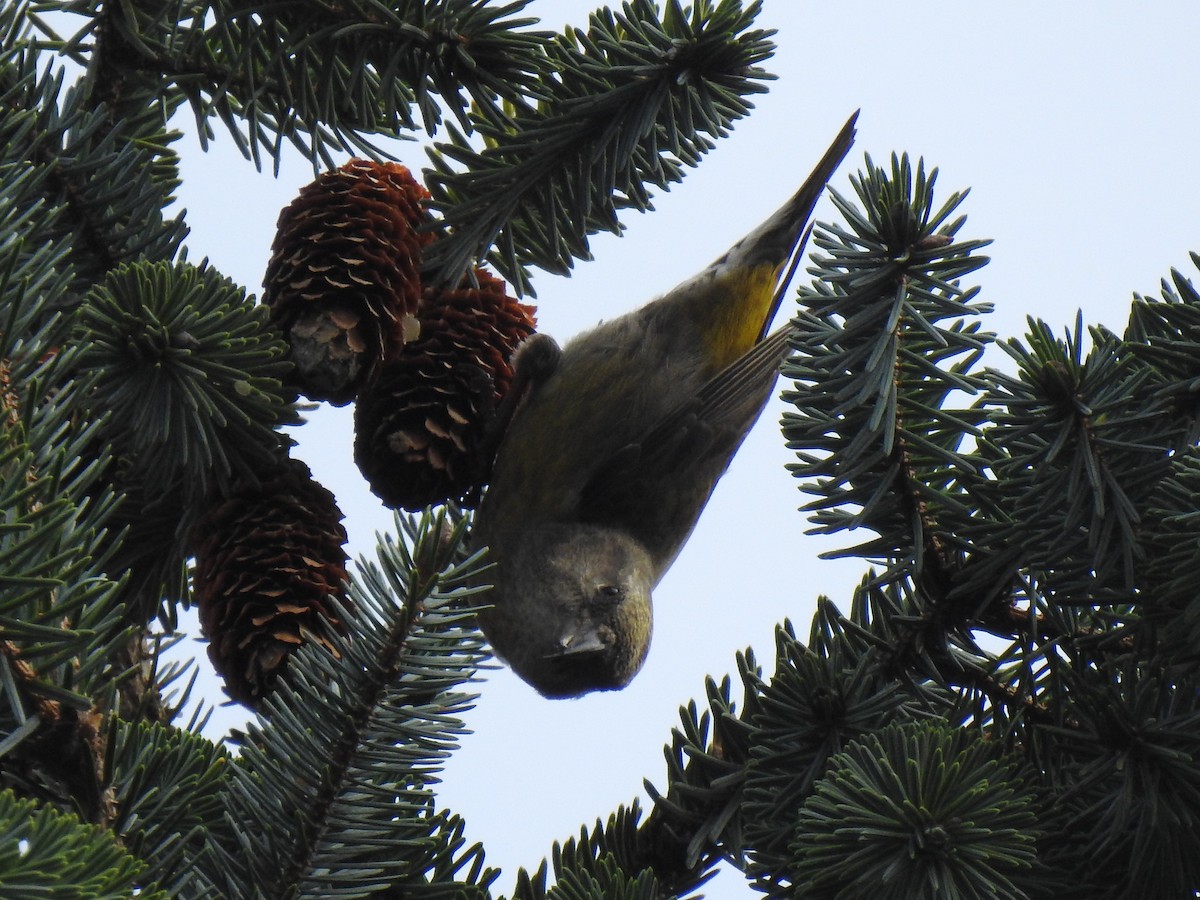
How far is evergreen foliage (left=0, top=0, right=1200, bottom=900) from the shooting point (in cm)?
119

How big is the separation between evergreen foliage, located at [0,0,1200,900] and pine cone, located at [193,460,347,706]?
0.17ft

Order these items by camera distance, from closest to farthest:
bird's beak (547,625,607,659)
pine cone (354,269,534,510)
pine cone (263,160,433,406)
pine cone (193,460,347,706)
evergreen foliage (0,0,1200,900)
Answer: evergreen foliage (0,0,1200,900) → pine cone (193,460,347,706) → pine cone (263,160,433,406) → pine cone (354,269,534,510) → bird's beak (547,625,607,659)

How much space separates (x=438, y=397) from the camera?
6.70 ft

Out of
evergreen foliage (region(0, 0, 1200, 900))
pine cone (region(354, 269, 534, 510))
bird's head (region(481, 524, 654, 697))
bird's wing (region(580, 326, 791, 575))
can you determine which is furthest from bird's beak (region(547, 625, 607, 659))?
evergreen foliage (region(0, 0, 1200, 900))

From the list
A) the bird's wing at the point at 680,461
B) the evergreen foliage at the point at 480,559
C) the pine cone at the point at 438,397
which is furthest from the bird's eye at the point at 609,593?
the evergreen foliage at the point at 480,559

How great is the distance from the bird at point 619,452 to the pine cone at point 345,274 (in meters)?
0.51

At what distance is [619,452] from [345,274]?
1.05 metres

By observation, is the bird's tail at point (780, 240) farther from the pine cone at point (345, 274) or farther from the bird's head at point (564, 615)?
the pine cone at point (345, 274)

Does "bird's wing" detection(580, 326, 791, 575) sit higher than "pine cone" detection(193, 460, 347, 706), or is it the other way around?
"bird's wing" detection(580, 326, 791, 575)

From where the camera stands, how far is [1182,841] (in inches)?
55.8

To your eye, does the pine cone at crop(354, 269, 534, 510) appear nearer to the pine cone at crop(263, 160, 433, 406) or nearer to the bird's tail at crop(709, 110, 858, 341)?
the pine cone at crop(263, 160, 433, 406)

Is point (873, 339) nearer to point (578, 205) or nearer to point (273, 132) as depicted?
point (578, 205)

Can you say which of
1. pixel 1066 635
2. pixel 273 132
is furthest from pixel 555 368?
pixel 1066 635

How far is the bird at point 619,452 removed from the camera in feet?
8.16
